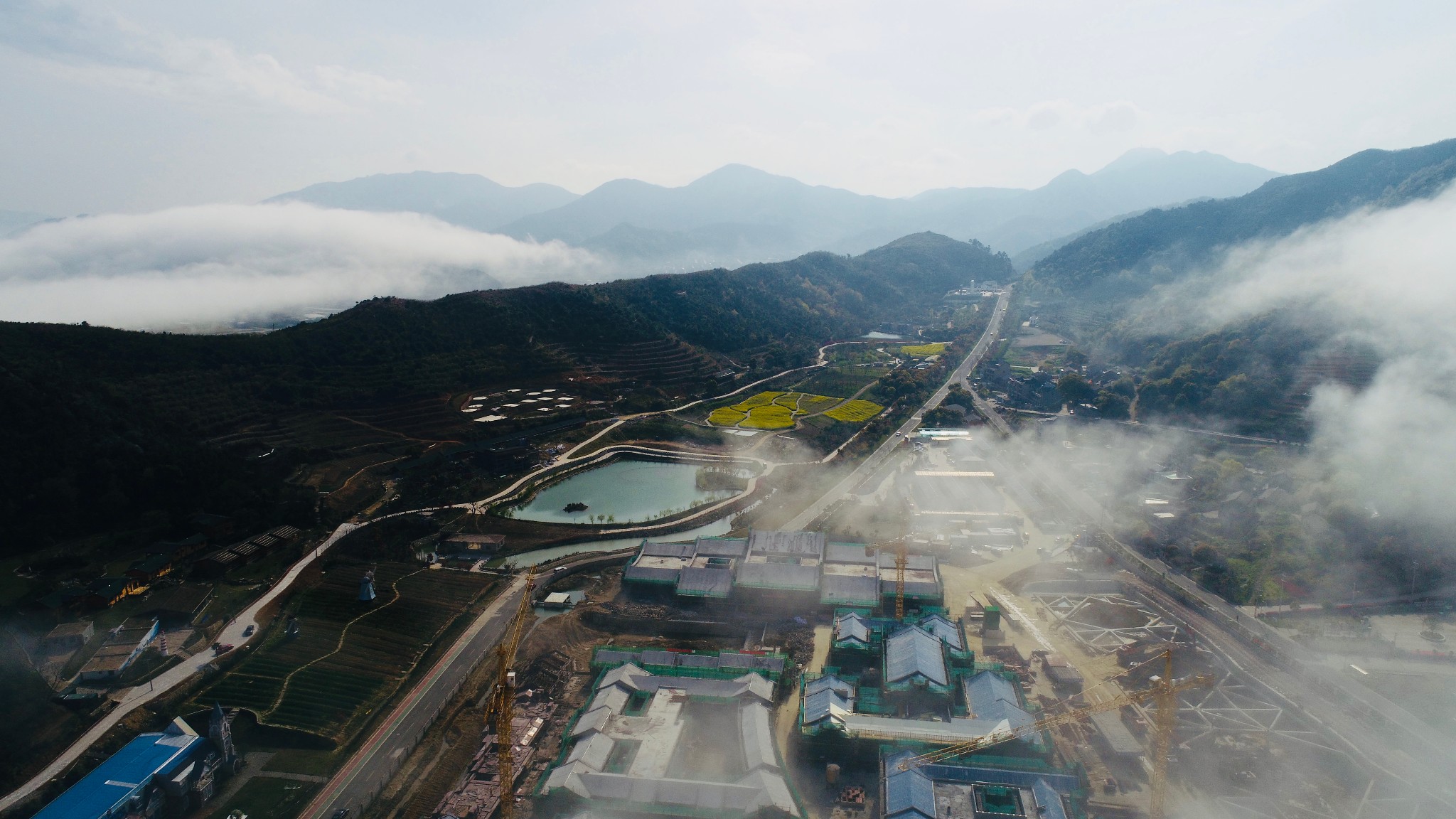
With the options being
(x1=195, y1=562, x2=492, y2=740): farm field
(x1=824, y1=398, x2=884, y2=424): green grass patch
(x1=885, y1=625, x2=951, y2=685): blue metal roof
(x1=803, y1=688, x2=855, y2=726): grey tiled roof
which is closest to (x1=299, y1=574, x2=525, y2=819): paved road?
(x1=195, y1=562, x2=492, y2=740): farm field

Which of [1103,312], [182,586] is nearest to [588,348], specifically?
[182,586]

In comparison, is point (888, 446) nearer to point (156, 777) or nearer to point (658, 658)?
point (658, 658)

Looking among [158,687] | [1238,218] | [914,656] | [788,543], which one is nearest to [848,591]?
[788,543]

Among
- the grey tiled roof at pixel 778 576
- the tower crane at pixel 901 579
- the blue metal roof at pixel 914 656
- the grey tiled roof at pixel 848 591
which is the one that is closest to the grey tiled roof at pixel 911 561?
the tower crane at pixel 901 579

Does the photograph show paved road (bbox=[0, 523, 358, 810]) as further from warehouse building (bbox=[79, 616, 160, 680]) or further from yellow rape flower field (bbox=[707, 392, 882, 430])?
yellow rape flower field (bbox=[707, 392, 882, 430])

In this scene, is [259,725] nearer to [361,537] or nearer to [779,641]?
[361,537]
